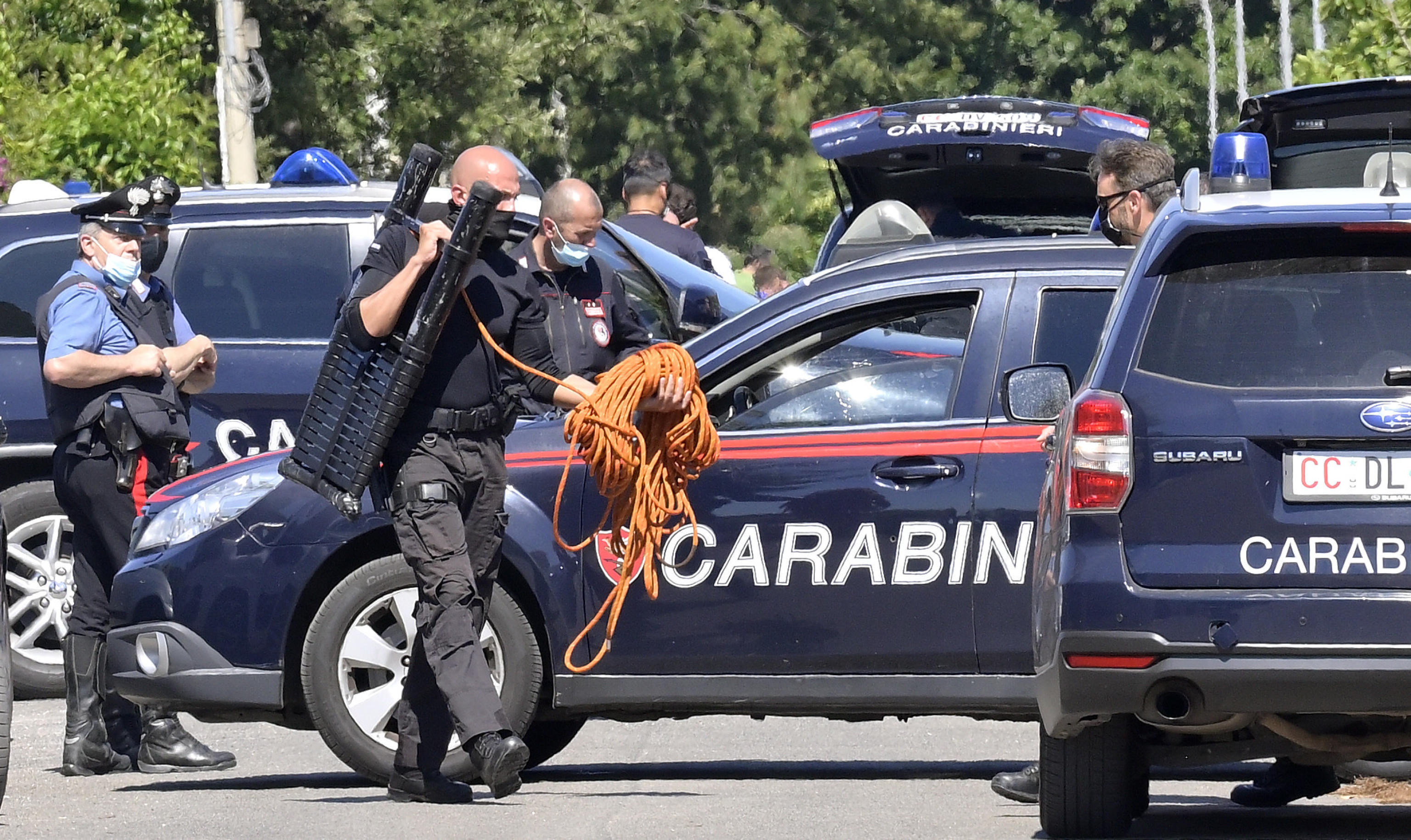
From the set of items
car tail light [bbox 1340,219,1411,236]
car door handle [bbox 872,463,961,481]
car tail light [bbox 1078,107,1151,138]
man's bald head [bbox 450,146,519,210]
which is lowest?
car door handle [bbox 872,463,961,481]

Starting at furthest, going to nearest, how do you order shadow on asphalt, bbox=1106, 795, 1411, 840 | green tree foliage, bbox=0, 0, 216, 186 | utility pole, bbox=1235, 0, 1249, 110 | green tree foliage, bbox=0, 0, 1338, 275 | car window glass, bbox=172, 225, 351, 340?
utility pole, bbox=1235, 0, 1249, 110 < green tree foliage, bbox=0, 0, 1338, 275 < green tree foliage, bbox=0, 0, 216, 186 < car window glass, bbox=172, 225, 351, 340 < shadow on asphalt, bbox=1106, 795, 1411, 840

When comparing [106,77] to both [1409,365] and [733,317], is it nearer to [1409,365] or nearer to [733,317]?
[733,317]

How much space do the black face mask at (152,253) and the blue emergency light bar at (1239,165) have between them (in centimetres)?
417

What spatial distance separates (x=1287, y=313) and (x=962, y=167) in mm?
8857

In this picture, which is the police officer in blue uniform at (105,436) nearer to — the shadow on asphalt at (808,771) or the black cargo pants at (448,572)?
the shadow on asphalt at (808,771)

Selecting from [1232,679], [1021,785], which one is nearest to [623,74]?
[1021,785]

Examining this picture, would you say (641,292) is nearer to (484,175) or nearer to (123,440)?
(123,440)

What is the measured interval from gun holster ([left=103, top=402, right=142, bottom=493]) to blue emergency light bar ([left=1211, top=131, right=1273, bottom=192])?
3.92m

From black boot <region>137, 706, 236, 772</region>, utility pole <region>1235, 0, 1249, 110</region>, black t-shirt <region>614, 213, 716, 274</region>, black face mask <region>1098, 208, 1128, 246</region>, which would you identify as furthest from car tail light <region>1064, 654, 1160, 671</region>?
utility pole <region>1235, 0, 1249, 110</region>

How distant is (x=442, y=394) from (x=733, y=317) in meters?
1.02

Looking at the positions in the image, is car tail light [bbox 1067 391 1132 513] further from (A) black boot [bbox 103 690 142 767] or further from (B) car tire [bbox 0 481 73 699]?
(B) car tire [bbox 0 481 73 699]

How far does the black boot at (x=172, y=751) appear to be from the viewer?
28.4 ft

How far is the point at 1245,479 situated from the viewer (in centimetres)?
571

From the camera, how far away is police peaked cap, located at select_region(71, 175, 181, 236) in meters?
8.72
